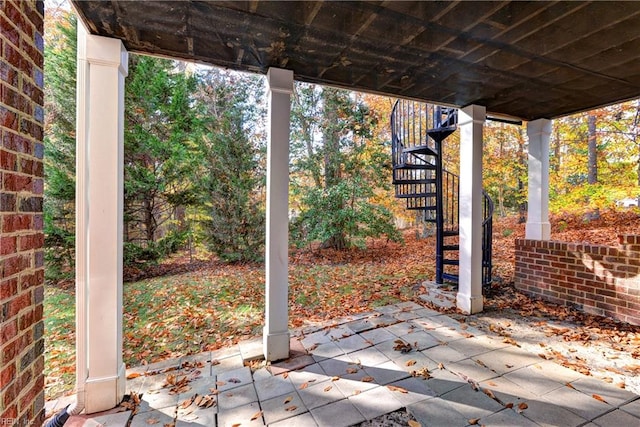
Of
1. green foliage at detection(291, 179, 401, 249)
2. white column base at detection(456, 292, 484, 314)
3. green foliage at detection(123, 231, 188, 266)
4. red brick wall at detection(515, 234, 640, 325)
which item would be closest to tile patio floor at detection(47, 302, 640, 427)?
white column base at detection(456, 292, 484, 314)

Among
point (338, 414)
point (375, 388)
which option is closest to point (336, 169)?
point (375, 388)

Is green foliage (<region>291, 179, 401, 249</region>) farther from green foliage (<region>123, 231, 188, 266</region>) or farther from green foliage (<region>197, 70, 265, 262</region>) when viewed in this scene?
green foliage (<region>123, 231, 188, 266</region>)

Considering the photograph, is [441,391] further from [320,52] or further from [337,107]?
[337,107]

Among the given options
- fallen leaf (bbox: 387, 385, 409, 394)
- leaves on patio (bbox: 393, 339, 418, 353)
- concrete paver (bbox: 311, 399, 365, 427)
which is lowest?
concrete paver (bbox: 311, 399, 365, 427)

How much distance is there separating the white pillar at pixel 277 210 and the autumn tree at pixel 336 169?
160 inches

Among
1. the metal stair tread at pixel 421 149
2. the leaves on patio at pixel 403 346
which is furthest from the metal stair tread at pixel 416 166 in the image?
the leaves on patio at pixel 403 346

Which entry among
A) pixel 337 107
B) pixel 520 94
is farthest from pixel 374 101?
pixel 520 94

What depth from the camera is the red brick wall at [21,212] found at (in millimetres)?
916

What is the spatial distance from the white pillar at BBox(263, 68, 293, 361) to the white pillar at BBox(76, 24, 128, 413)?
3.53 ft

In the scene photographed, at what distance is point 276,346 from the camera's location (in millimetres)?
Result: 2398

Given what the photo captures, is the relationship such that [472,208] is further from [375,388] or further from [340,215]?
[340,215]

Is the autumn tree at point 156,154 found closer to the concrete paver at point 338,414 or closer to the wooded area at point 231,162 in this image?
the wooded area at point 231,162

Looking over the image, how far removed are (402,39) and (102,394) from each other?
318 centimetres

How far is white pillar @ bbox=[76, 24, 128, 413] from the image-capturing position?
1856mm
